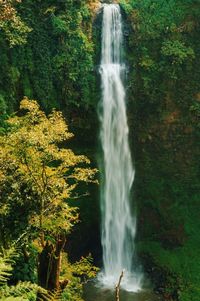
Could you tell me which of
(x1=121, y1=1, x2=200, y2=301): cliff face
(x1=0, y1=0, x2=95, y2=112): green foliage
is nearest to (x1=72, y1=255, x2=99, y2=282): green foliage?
(x1=0, y1=0, x2=95, y2=112): green foliage

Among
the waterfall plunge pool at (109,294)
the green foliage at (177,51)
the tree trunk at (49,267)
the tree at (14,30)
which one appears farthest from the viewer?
the green foliage at (177,51)

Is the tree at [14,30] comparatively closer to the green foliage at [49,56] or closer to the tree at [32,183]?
the green foliage at [49,56]

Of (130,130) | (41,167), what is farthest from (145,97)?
(41,167)

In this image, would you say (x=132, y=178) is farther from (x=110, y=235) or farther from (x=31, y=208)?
(x=31, y=208)

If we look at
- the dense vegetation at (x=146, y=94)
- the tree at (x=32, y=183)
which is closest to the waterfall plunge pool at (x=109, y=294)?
the dense vegetation at (x=146, y=94)

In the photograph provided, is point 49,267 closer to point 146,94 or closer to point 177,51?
point 146,94
